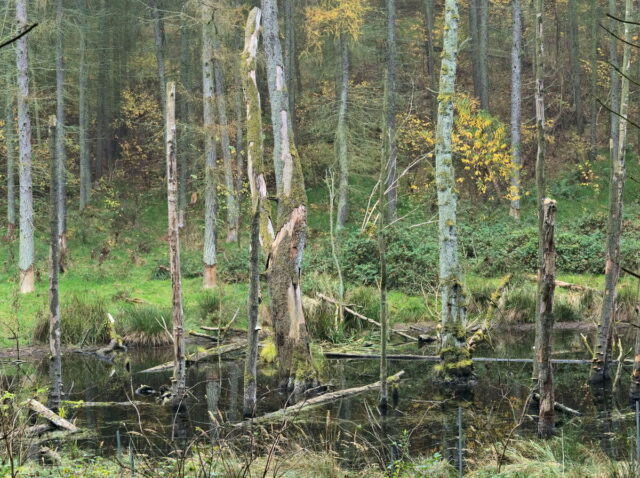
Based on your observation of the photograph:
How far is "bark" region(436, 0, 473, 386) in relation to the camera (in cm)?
1217

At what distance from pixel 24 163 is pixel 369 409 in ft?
46.0

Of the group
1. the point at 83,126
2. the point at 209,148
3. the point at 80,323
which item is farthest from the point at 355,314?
the point at 83,126

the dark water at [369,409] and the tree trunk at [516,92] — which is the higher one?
the tree trunk at [516,92]

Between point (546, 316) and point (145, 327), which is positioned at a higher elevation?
point (546, 316)

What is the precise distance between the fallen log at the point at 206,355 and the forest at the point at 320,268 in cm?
5

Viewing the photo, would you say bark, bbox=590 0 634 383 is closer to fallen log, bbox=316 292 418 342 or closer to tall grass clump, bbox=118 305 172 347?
fallen log, bbox=316 292 418 342

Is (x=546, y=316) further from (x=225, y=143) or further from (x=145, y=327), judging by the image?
(x=225, y=143)

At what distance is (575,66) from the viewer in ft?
101

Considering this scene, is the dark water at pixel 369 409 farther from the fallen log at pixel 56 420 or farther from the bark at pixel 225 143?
the bark at pixel 225 143

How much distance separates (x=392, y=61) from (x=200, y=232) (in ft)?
29.4

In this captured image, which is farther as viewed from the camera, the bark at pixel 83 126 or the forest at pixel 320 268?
the bark at pixel 83 126

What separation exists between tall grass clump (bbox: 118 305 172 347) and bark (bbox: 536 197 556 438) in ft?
30.2

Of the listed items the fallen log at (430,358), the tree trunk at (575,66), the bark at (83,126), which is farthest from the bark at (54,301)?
the tree trunk at (575,66)

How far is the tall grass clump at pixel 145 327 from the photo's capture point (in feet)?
53.5
